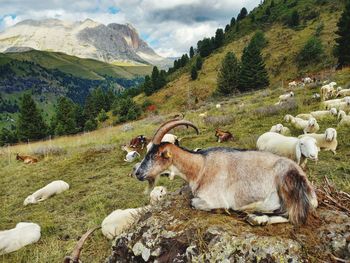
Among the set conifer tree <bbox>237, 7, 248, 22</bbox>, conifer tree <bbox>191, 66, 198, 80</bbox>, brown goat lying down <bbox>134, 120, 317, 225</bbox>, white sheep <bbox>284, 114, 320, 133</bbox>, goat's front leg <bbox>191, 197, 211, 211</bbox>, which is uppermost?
conifer tree <bbox>237, 7, 248, 22</bbox>

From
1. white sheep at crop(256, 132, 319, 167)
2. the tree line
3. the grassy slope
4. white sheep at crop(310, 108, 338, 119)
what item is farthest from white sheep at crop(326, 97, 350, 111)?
the tree line

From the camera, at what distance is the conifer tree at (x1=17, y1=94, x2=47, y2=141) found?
214ft

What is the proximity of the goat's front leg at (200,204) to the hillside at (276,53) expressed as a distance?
6355 centimetres

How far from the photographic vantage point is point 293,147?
10914 millimetres

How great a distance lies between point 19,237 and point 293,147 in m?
8.29

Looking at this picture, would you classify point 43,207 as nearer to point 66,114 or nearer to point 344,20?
point 344,20

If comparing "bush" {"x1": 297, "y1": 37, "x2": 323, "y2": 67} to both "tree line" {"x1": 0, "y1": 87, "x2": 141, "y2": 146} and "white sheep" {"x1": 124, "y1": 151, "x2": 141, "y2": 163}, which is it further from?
"white sheep" {"x1": 124, "y1": 151, "x2": 141, "y2": 163}

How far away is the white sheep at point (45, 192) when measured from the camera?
12.2 metres

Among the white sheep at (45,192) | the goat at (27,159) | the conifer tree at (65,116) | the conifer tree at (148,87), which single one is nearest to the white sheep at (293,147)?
the white sheep at (45,192)

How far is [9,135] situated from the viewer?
7894 cm

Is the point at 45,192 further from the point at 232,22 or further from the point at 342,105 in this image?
the point at 232,22

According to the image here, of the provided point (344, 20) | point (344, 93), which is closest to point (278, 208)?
point (344, 93)

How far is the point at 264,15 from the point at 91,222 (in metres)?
113

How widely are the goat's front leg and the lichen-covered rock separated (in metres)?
0.07
